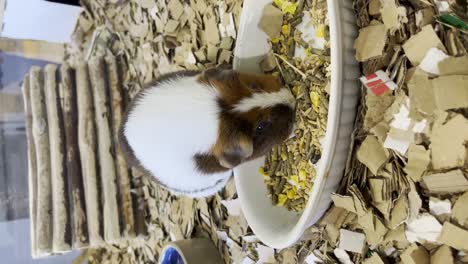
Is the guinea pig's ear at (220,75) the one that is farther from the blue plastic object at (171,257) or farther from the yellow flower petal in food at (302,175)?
the blue plastic object at (171,257)

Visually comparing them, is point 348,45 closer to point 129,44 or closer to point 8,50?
point 129,44

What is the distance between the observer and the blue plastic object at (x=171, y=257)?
207 centimetres

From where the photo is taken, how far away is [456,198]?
3.99 feet

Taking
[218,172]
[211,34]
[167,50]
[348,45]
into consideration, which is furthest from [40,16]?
[348,45]

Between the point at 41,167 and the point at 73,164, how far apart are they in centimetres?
16

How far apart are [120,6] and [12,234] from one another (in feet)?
4.43

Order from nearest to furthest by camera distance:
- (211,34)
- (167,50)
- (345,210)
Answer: (345,210) → (211,34) → (167,50)

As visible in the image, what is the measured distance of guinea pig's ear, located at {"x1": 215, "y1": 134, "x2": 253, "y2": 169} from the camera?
168 cm

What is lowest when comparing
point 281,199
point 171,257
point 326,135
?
point 171,257

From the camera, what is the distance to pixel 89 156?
2.47 metres

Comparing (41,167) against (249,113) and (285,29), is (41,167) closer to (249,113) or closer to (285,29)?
(249,113)

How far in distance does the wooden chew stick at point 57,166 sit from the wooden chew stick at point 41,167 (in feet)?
0.07

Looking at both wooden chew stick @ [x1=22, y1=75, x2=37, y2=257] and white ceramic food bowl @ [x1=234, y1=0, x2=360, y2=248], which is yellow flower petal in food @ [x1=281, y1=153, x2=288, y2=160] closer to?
white ceramic food bowl @ [x1=234, y1=0, x2=360, y2=248]

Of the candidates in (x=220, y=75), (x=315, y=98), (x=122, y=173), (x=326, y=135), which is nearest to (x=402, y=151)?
(x=326, y=135)
